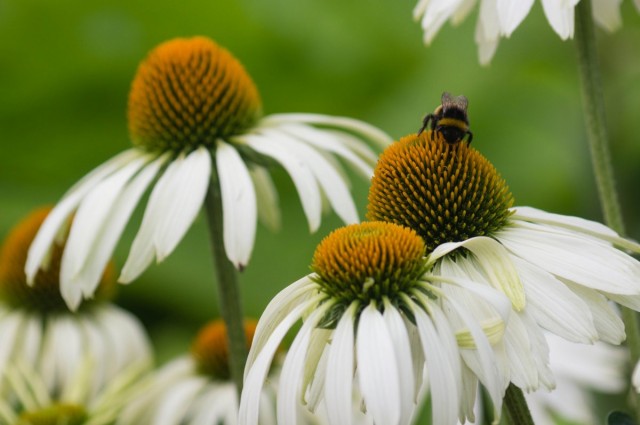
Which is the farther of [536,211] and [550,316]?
[536,211]

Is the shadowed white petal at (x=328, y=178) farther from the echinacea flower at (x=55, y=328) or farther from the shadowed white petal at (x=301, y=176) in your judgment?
the echinacea flower at (x=55, y=328)

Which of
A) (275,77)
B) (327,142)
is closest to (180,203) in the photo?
(327,142)

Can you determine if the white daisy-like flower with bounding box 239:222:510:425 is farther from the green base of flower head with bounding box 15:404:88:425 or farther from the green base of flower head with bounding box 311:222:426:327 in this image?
the green base of flower head with bounding box 15:404:88:425

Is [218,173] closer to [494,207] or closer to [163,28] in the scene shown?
[494,207]

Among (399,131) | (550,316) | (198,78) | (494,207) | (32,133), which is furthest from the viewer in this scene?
(32,133)

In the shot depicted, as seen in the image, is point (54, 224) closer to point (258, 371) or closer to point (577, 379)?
point (258, 371)

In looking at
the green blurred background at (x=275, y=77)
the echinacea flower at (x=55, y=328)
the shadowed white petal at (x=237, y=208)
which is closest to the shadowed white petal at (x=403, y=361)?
the shadowed white petal at (x=237, y=208)

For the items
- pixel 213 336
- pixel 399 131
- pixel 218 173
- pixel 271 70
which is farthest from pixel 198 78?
pixel 271 70
